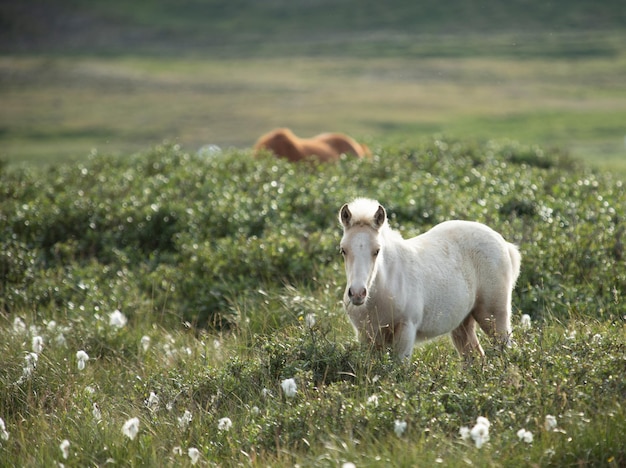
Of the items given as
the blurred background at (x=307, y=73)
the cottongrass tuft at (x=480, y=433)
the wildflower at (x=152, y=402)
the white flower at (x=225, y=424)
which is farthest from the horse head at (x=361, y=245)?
the blurred background at (x=307, y=73)

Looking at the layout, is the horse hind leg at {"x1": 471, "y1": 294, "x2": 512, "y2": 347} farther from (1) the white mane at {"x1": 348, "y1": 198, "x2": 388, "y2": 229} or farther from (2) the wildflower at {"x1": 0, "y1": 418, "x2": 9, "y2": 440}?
(2) the wildflower at {"x1": 0, "y1": 418, "x2": 9, "y2": 440}

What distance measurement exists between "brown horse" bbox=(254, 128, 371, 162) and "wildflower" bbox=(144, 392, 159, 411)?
9265mm

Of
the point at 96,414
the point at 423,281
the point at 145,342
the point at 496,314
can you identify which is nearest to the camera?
the point at 96,414

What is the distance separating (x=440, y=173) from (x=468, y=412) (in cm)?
804

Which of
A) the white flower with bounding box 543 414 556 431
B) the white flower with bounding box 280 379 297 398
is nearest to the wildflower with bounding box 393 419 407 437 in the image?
the white flower with bounding box 543 414 556 431

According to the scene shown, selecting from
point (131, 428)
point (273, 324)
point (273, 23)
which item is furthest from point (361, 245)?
point (273, 23)

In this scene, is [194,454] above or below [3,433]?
above

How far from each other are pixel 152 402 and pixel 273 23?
145 m

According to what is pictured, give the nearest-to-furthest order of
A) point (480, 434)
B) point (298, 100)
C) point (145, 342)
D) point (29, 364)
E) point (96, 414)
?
point (480, 434)
point (96, 414)
point (29, 364)
point (145, 342)
point (298, 100)

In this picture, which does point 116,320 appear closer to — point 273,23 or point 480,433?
point 480,433

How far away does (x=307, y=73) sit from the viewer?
9662 centimetres

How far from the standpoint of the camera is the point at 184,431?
5.57m

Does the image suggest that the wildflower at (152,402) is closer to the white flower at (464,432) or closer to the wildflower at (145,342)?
the wildflower at (145,342)

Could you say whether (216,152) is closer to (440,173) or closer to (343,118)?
(440,173)
